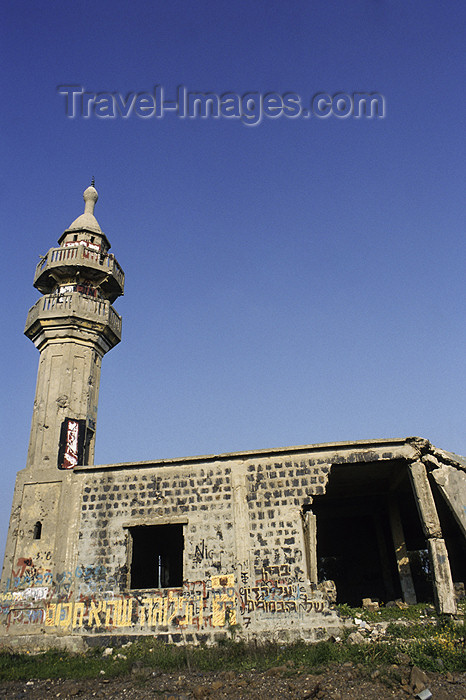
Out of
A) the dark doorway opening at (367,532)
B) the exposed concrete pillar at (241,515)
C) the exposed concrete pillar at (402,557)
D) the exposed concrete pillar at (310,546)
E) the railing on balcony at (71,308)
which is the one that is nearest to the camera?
the exposed concrete pillar at (310,546)

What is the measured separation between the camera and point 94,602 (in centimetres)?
1386

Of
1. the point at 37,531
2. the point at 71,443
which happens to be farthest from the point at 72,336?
the point at 37,531

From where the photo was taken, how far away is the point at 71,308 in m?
18.8

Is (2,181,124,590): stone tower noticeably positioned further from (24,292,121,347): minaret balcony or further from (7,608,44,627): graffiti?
(7,608,44,627): graffiti

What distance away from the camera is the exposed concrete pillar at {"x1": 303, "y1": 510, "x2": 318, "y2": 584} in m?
13.5

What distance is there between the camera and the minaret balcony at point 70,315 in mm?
18641

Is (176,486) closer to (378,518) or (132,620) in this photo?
(132,620)

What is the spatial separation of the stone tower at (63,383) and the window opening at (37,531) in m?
0.03

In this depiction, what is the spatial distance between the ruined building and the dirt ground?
85.0 inches

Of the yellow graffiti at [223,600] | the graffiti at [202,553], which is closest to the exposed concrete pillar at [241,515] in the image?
the yellow graffiti at [223,600]

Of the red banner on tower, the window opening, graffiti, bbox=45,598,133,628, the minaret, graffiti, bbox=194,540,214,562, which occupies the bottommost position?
graffiti, bbox=45,598,133,628

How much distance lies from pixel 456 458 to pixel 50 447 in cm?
1215

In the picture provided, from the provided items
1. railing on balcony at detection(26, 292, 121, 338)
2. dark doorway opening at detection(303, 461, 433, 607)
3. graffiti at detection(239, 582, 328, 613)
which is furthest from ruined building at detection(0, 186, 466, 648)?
railing on balcony at detection(26, 292, 121, 338)

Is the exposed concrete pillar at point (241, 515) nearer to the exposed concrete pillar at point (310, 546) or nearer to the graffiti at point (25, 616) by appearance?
the exposed concrete pillar at point (310, 546)
